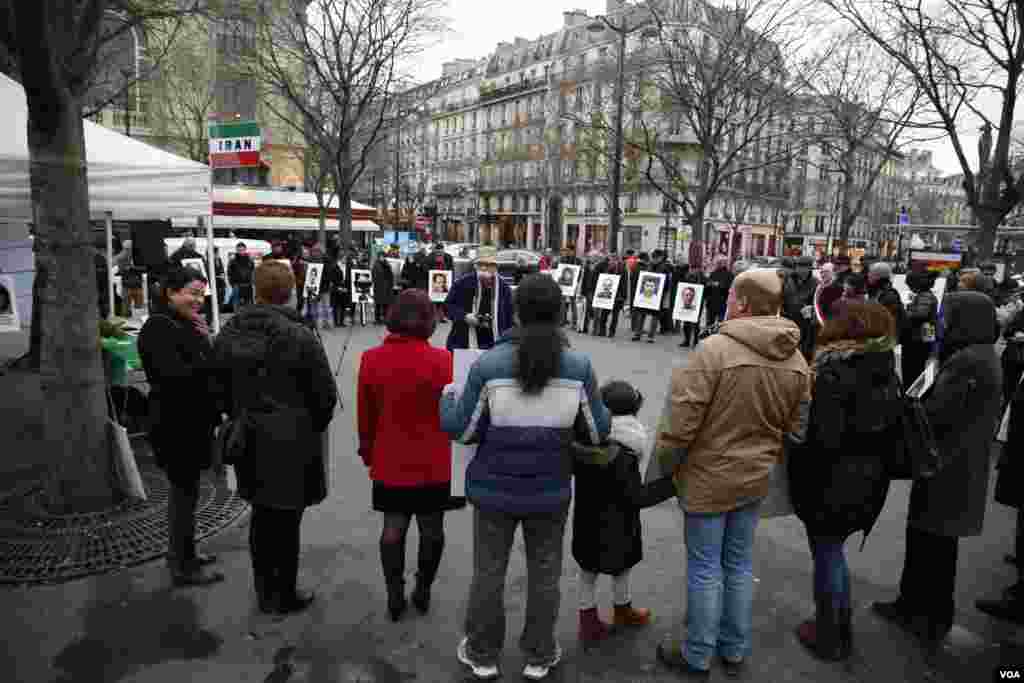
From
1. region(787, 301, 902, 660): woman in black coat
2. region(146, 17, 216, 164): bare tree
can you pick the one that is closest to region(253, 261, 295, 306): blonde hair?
region(787, 301, 902, 660): woman in black coat

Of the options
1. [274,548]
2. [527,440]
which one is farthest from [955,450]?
[274,548]

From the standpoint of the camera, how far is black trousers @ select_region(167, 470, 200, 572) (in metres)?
3.87

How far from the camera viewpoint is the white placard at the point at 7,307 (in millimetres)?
7141

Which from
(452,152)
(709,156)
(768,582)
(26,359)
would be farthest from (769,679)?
(452,152)

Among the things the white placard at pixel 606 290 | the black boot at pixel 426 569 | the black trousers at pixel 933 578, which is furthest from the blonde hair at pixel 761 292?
the white placard at pixel 606 290

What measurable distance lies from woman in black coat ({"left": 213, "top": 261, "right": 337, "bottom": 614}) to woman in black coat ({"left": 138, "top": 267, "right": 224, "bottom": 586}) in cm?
30

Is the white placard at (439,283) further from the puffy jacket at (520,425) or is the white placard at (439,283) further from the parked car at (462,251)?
the puffy jacket at (520,425)

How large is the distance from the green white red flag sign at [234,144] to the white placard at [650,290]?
27.1 ft

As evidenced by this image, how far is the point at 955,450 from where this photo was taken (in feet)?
11.5

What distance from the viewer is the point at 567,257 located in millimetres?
19266

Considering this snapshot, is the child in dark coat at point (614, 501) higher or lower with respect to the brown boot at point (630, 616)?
higher

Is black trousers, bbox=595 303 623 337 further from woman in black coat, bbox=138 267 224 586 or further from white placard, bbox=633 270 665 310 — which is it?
woman in black coat, bbox=138 267 224 586

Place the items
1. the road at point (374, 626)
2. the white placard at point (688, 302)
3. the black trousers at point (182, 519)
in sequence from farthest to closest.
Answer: the white placard at point (688, 302), the black trousers at point (182, 519), the road at point (374, 626)

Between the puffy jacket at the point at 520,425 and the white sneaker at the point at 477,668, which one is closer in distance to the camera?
the puffy jacket at the point at 520,425
